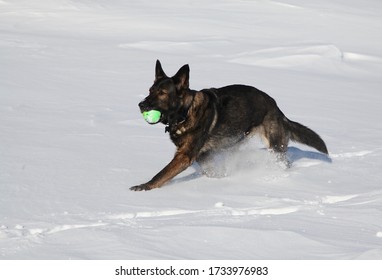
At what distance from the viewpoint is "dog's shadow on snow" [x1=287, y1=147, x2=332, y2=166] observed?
8008 mm

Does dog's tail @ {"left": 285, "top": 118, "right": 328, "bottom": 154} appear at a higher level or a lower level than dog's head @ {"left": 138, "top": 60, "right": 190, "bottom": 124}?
lower

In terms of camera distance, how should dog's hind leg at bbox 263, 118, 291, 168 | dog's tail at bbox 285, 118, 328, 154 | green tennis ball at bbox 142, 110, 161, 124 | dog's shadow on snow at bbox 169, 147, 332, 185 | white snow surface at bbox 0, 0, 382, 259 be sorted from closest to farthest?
white snow surface at bbox 0, 0, 382, 259 → green tennis ball at bbox 142, 110, 161, 124 → dog's shadow on snow at bbox 169, 147, 332, 185 → dog's hind leg at bbox 263, 118, 291, 168 → dog's tail at bbox 285, 118, 328, 154

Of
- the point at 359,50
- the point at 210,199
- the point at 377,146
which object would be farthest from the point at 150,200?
the point at 359,50

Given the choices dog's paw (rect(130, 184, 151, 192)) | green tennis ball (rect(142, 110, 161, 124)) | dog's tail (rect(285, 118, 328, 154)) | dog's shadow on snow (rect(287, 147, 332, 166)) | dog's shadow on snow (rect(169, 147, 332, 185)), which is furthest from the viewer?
dog's shadow on snow (rect(287, 147, 332, 166))

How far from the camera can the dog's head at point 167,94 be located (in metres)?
6.59

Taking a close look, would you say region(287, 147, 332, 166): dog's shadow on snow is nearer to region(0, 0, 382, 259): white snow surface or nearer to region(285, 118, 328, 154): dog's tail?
region(0, 0, 382, 259): white snow surface

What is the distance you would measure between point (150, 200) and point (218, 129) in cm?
148

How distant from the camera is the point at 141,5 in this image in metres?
22.3

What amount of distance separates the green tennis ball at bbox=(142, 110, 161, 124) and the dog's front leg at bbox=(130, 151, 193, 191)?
1.47 feet

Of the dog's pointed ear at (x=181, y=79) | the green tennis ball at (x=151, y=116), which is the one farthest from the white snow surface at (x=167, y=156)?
the dog's pointed ear at (x=181, y=79)

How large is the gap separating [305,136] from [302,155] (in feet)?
1.37

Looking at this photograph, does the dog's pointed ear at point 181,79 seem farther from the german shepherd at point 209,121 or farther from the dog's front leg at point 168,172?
the dog's front leg at point 168,172

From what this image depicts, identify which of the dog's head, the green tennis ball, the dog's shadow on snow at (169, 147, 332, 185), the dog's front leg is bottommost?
the dog's shadow on snow at (169, 147, 332, 185)

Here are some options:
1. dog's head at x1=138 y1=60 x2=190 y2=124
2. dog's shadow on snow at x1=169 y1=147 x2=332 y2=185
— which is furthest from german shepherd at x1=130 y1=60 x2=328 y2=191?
dog's shadow on snow at x1=169 y1=147 x2=332 y2=185
